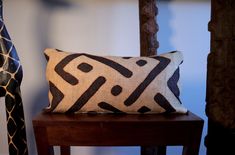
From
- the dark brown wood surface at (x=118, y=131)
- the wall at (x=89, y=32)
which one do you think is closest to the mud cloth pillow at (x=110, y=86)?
the dark brown wood surface at (x=118, y=131)

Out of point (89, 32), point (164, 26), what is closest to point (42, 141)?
point (89, 32)

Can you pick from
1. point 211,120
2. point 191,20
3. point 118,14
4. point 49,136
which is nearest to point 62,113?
point 49,136

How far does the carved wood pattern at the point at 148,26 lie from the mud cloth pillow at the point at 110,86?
1.33 ft

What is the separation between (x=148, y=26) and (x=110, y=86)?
0.52 m

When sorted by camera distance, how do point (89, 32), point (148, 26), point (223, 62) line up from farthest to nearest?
point (89, 32) < point (148, 26) < point (223, 62)

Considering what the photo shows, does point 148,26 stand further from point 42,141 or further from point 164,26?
point 42,141

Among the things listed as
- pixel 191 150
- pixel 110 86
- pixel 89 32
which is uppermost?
pixel 89 32

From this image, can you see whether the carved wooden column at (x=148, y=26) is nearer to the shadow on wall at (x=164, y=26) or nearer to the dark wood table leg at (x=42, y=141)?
the shadow on wall at (x=164, y=26)

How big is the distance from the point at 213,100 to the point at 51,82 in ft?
1.55

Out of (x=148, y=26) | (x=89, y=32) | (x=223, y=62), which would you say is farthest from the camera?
(x=89, y=32)

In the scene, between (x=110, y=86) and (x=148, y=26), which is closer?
(x=110, y=86)

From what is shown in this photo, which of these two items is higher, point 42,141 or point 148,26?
point 148,26

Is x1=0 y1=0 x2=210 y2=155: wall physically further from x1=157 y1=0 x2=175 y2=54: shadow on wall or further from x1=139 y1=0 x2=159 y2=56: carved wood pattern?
x1=139 y1=0 x2=159 y2=56: carved wood pattern

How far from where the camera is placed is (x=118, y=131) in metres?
0.66
